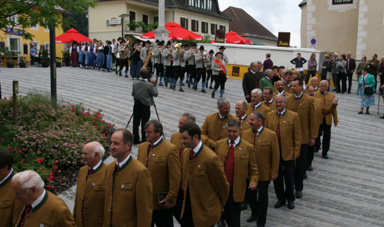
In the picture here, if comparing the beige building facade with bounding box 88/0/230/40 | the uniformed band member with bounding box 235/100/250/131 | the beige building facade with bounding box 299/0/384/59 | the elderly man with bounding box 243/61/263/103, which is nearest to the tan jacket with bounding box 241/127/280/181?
the uniformed band member with bounding box 235/100/250/131

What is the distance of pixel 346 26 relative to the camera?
107 feet

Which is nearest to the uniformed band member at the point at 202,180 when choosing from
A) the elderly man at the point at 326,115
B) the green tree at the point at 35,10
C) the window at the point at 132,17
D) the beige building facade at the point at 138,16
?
the green tree at the point at 35,10

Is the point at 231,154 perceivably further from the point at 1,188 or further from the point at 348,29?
the point at 348,29

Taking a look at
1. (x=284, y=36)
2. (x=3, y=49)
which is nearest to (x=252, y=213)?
(x=3, y=49)

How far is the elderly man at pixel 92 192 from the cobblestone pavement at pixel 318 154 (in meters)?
2.86

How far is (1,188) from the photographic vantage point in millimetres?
4441

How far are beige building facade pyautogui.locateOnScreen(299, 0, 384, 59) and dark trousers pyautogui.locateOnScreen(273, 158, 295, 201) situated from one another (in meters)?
23.8

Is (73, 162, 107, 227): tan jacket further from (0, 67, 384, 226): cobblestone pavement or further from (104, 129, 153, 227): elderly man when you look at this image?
(0, 67, 384, 226): cobblestone pavement

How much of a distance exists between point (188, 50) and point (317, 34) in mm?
17607

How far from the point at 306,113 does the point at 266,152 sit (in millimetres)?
2474

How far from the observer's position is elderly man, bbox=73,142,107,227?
15.9 ft

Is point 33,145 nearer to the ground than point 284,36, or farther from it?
nearer to the ground

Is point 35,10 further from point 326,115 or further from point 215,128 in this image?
point 326,115

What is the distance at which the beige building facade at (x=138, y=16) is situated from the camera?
175 ft
